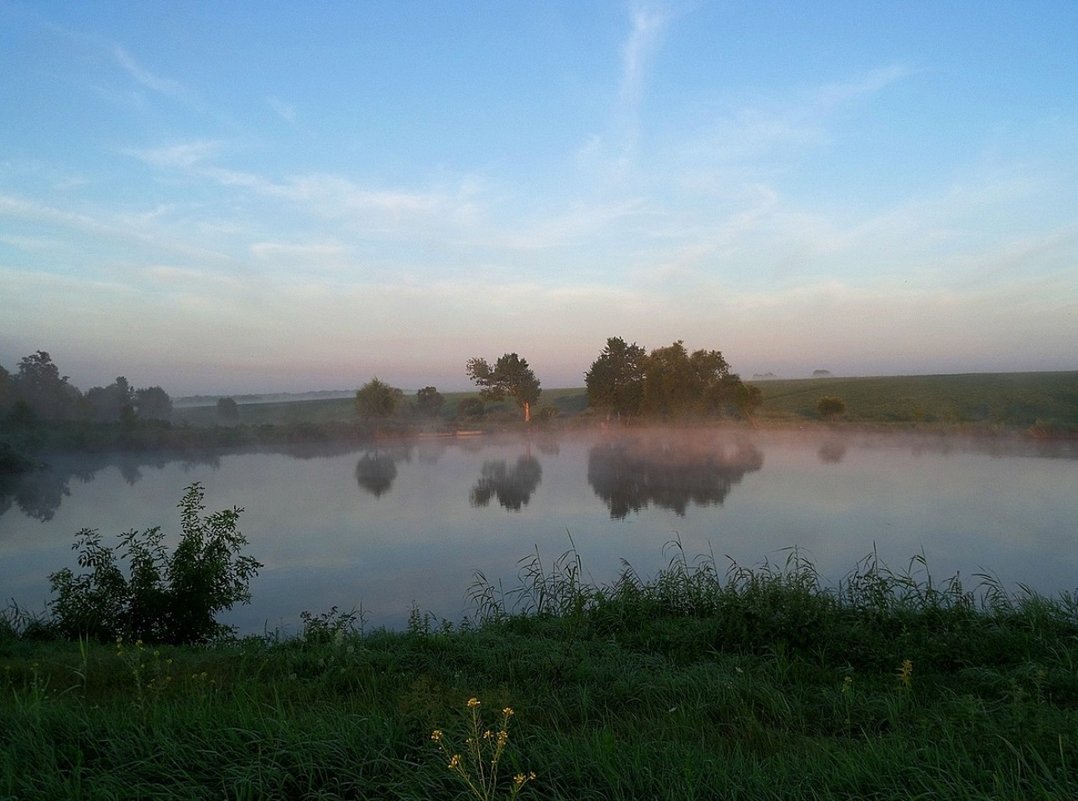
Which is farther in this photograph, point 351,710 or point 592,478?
point 592,478

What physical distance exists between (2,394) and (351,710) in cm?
3432

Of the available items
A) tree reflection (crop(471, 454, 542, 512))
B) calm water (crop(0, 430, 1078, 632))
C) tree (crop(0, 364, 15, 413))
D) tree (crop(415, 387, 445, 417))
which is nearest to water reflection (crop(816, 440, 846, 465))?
calm water (crop(0, 430, 1078, 632))

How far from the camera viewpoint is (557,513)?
14859mm

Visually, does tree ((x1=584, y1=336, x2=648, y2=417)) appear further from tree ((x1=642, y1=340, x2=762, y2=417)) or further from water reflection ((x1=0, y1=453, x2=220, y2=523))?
water reflection ((x1=0, y1=453, x2=220, y2=523))

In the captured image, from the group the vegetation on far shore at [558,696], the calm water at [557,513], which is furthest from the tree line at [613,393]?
the vegetation on far shore at [558,696]

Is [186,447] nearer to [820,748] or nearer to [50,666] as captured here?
[50,666]

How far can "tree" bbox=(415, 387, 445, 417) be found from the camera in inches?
1783

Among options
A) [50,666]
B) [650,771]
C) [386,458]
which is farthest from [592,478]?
[650,771]

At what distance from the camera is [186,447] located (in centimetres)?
3033

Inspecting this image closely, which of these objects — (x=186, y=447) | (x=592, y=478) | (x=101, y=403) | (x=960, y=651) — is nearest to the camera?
(x=960, y=651)

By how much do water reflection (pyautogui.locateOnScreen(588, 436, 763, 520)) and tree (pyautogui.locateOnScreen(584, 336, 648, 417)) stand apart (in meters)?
3.26

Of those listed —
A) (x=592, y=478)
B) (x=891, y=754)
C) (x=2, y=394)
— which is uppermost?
(x=2, y=394)

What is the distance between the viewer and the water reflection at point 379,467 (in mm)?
19922

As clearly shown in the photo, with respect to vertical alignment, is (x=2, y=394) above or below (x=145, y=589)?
above
